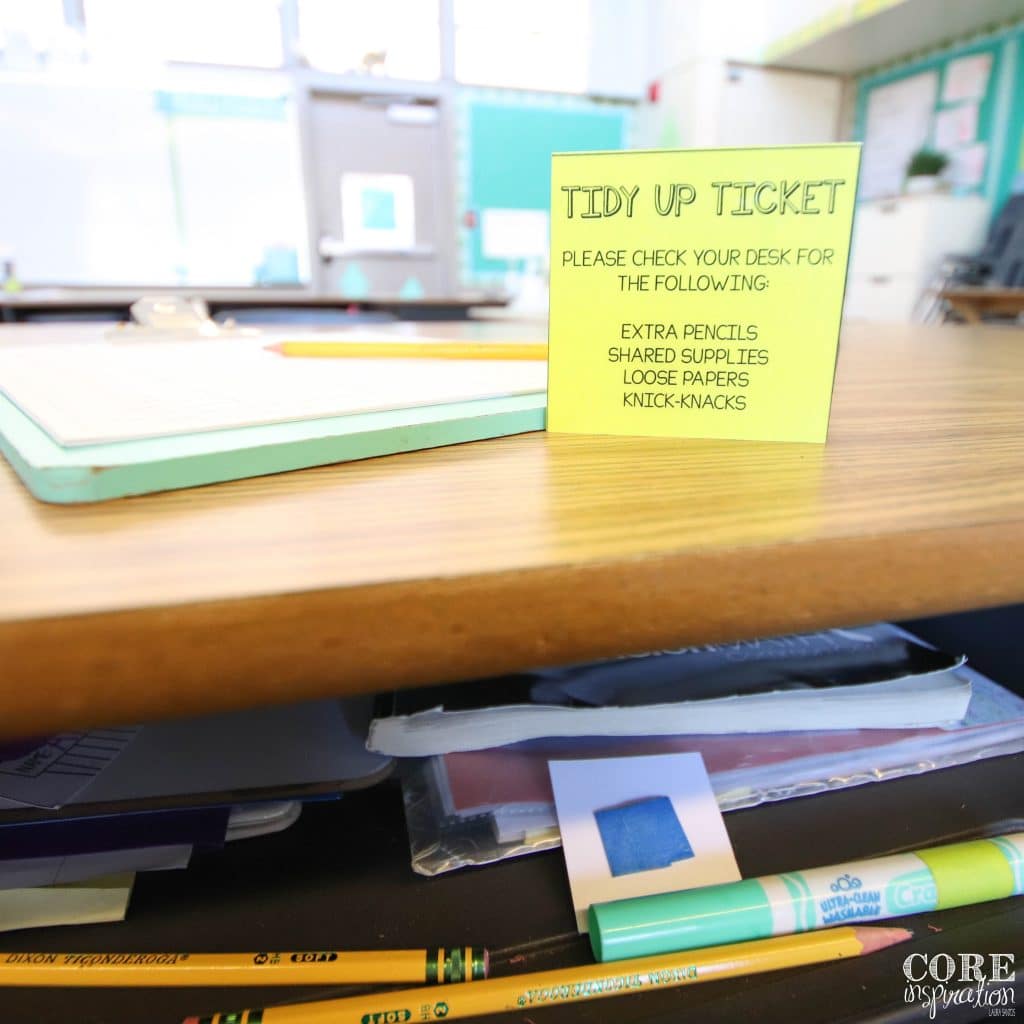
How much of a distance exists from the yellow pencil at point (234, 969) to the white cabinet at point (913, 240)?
3117 millimetres

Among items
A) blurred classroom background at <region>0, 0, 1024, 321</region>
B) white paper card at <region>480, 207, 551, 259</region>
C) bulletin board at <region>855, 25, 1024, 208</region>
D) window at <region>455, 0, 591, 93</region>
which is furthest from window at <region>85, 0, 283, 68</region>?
bulletin board at <region>855, 25, 1024, 208</region>

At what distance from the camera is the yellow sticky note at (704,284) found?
25 centimetres

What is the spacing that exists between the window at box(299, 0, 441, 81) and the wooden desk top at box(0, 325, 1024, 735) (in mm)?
3616

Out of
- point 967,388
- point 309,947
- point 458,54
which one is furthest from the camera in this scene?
point 458,54

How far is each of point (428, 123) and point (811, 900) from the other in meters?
3.66

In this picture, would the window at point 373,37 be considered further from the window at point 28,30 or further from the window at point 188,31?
the window at point 28,30

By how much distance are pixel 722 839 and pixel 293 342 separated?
1.26 feet

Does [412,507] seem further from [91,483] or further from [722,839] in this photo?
[722,839]

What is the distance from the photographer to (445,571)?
0.50 feet

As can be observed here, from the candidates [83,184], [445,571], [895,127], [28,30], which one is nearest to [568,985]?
[445,571]

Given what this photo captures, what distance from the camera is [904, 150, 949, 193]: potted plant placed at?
3.07 metres

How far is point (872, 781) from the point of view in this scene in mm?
339

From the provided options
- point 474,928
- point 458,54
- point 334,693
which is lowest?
point 474,928

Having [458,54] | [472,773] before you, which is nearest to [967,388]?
[472,773]
